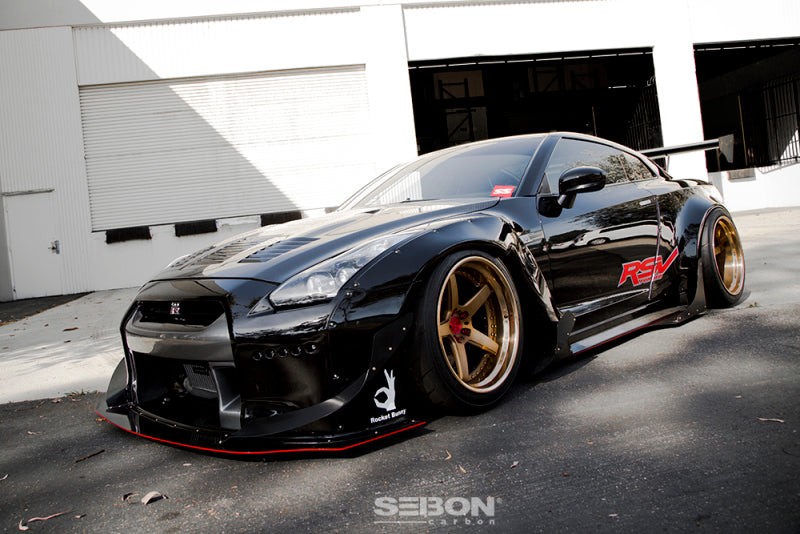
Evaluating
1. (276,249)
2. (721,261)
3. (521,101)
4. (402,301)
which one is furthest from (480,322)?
(521,101)

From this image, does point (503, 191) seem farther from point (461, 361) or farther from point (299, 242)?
point (299, 242)

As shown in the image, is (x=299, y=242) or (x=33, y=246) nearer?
(x=299, y=242)

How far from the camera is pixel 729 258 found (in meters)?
4.25

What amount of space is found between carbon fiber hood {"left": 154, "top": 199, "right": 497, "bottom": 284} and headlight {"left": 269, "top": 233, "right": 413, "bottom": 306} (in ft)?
0.17

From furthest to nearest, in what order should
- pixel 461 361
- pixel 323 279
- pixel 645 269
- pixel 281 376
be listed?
1. pixel 645 269
2. pixel 461 361
3. pixel 323 279
4. pixel 281 376

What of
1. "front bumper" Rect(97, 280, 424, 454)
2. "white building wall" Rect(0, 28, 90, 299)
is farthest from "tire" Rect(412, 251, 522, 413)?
"white building wall" Rect(0, 28, 90, 299)

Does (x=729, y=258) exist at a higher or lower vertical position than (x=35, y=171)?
lower

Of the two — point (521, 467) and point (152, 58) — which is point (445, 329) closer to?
point (521, 467)

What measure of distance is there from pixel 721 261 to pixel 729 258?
76 millimetres

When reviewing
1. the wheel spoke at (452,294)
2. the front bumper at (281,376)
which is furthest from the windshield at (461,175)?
the front bumper at (281,376)

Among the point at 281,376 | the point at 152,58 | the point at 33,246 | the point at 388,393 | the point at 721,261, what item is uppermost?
the point at 152,58

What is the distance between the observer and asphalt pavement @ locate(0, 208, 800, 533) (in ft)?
5.52

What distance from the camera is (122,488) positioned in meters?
2.13

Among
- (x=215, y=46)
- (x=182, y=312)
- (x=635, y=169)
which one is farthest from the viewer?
(x=215, y=46)
